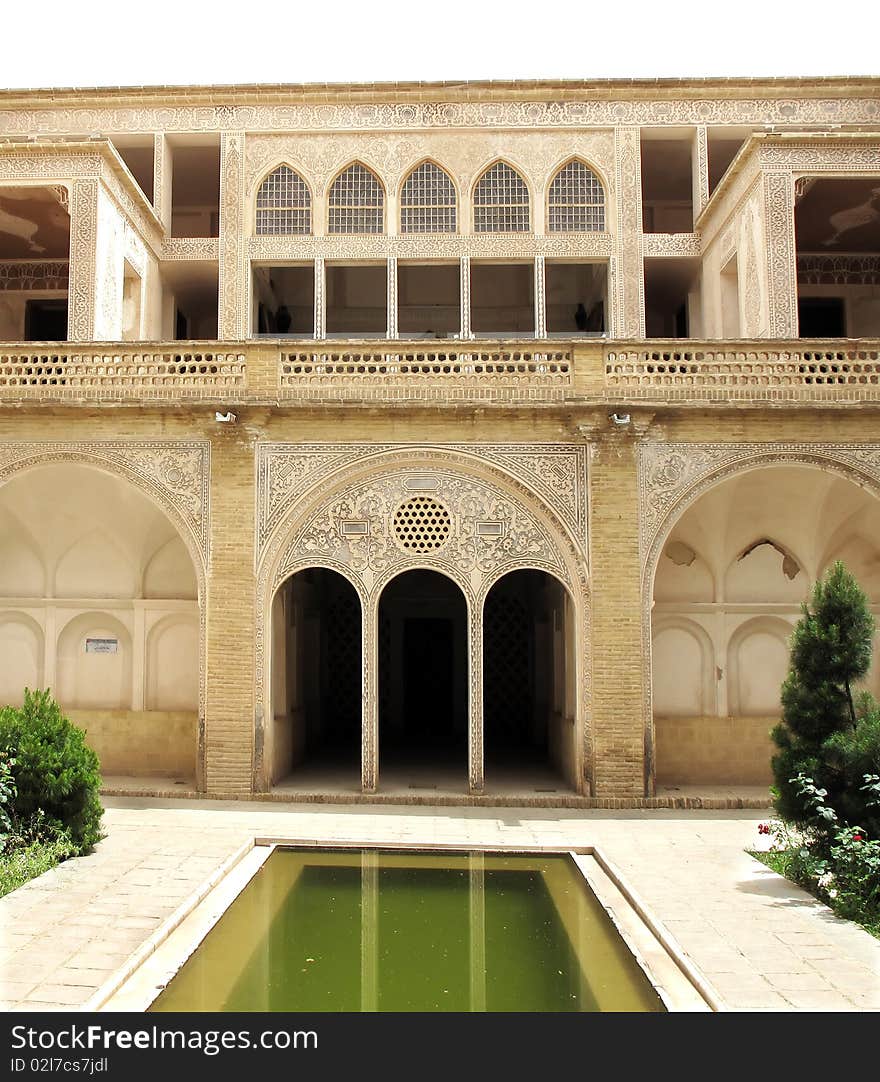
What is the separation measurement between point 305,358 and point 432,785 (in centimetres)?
542

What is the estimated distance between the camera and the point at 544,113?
14.8 m

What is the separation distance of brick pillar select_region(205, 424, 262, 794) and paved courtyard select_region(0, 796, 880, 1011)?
56 cm

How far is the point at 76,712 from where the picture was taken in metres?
12.2

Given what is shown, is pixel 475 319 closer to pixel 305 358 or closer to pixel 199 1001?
pixel 305 358

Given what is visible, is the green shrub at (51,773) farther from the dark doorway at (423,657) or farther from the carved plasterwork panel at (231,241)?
the dark doorway at (423,657)

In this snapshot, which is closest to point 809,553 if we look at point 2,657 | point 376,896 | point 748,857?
point 748,857

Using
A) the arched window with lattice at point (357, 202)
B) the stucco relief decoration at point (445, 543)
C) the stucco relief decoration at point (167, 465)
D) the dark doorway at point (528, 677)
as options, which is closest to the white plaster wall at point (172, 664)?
the stucco relief decoration at point (167, 465)

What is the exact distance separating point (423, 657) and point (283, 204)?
7973mm

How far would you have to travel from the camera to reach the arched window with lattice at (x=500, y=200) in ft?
48.5

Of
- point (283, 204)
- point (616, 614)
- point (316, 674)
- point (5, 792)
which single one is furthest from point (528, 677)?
point (5, 792)

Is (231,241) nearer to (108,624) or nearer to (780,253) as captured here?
(108,624)

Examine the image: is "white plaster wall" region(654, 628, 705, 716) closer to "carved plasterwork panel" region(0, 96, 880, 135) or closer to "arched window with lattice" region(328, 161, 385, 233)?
"arched window with lattice" region(328, 161, 385, 233)

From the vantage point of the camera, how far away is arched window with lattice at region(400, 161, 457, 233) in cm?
1478

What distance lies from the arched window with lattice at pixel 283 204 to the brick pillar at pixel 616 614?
6747mm
